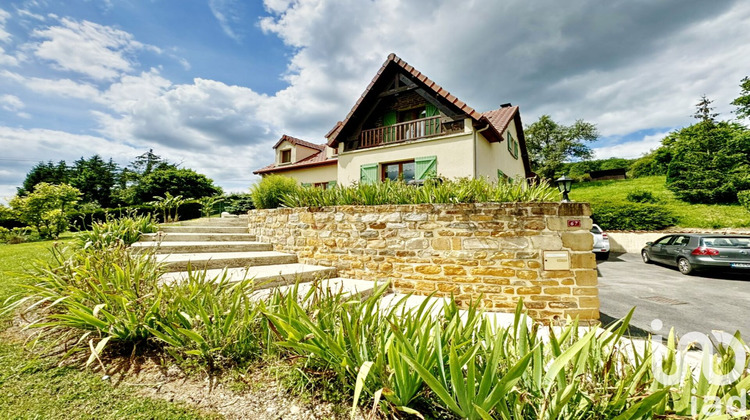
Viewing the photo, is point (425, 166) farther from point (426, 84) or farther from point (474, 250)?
point (474, 250)

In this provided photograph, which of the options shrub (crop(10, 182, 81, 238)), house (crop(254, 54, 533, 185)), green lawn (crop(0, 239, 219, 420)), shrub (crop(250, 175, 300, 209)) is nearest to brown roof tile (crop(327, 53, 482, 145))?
house (crop(254, 54, 533, 185))

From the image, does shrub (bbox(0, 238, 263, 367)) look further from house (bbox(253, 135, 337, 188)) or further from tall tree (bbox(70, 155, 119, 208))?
tall tree (bbox(70, 155, 119, 208))

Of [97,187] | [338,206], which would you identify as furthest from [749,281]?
[97,187]

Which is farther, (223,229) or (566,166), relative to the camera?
(566,166)

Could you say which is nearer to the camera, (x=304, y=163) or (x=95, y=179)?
(x=304, y=163)

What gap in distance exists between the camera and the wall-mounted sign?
368 cm

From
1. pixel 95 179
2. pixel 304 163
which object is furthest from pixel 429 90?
pixel 95 179

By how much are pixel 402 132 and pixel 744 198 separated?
16.3 metres

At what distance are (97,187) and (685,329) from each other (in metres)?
43.7

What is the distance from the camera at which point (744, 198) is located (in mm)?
12758

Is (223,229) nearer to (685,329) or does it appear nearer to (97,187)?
(685,329)

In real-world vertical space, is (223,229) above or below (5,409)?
above

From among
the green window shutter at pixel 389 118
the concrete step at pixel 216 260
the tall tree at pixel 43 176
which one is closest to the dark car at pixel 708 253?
the green window shutter at pixel 389 118

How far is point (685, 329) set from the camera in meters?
4.03
